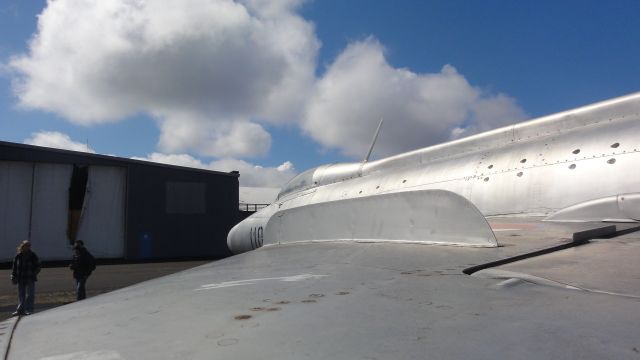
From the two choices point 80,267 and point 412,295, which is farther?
point 80,267

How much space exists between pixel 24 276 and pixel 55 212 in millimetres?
20051

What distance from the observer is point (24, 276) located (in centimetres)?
837

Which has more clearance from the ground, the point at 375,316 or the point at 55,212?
the point at 55,212

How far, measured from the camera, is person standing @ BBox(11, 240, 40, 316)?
8.36 m

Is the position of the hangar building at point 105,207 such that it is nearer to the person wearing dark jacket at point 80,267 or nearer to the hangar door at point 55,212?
the hangar door at point 55,212

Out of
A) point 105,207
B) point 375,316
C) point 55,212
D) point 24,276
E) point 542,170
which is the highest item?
point 105,207

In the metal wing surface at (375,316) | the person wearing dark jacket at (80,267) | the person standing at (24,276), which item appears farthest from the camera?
the person wearing dark jacket at (80,267)

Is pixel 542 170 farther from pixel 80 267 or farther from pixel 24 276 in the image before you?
pixel 24 276

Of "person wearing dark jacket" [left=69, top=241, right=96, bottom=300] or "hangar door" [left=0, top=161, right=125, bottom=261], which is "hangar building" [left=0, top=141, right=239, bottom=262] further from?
"person wearing dark jacket" [left=69, top=241, right=96, bottom=300]

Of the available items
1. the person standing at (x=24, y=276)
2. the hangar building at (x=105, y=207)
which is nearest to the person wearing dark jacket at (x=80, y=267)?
the person standing at (x=24, y=276)

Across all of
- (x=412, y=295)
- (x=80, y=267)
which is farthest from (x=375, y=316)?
(x=80, y=267)

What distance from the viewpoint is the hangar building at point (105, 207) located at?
1003 inches

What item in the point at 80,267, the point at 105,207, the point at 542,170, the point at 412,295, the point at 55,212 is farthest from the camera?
the point at 105,207

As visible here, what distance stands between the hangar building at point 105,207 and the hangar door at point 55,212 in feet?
0.16
